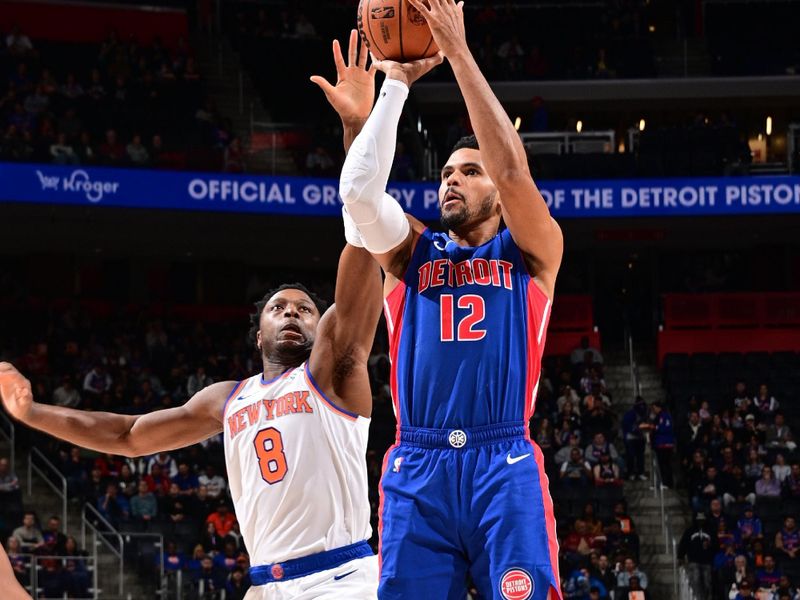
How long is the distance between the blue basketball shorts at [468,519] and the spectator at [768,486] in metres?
13.6

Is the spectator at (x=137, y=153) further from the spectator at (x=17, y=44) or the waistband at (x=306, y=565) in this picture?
the waistband at (x=306, y=565)

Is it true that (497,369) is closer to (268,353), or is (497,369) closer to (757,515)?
(268,353)

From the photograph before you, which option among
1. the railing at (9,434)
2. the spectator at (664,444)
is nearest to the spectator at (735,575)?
the spectator at (664,444)

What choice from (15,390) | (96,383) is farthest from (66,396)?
(15,390)

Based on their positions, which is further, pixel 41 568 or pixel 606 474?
pixel 606 474

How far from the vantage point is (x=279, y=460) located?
17.7 feet

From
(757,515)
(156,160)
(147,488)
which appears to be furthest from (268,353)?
(156,160)

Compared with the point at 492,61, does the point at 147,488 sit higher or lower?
lower

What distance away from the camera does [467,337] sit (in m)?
4.47

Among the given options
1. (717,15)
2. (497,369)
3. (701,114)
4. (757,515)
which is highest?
(717,15)

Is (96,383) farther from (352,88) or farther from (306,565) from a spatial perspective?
(352,88)

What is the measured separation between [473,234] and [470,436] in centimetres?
79

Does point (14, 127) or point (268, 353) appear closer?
point (268, 353)

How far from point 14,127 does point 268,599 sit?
627 inches
